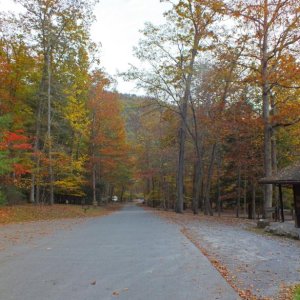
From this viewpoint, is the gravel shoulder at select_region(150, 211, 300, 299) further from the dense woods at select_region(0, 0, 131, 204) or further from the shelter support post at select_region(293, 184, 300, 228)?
the dense woods at select_region(0, 0, 131, 204)

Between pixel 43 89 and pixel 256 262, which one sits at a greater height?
pixel 43 89

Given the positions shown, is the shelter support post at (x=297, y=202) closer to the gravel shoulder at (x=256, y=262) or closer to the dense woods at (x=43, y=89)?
the gravel shoulder at (x=256, y=262)

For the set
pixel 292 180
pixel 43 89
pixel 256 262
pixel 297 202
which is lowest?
pixel 256 262

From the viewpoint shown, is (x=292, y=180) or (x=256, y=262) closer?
(x=256, y=262)

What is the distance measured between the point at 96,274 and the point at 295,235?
9.28 m

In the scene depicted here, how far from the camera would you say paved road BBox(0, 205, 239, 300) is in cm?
555

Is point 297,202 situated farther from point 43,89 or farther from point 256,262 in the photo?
point 43,89

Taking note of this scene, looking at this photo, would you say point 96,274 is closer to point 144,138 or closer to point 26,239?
point 26,239

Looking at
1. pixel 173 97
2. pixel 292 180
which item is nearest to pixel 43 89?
pixel 173 97

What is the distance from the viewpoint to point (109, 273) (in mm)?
6863

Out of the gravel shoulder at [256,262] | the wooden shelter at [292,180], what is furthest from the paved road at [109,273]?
the wooden shelter at [292,180]

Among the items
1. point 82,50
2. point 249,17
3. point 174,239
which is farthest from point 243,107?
point 174,239

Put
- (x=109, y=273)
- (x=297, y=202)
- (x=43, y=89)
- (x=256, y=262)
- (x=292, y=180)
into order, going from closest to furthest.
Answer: (x=109, y=273)
(x=256, y=262)
(x=292, y=180)
(x=297, y=202)
(x=43, y=89)

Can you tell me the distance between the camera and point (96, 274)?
677cm
